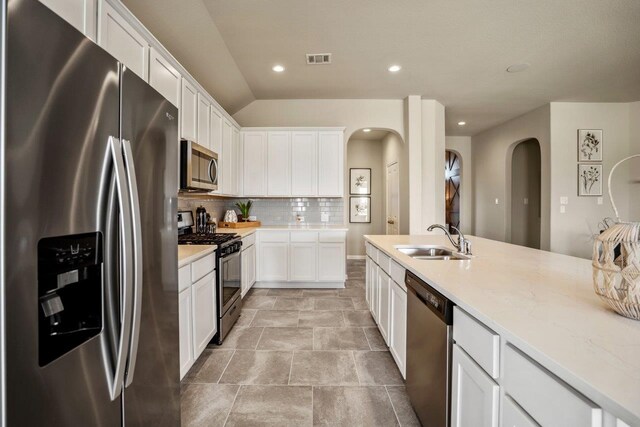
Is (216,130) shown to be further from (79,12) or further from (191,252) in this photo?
(79,12)

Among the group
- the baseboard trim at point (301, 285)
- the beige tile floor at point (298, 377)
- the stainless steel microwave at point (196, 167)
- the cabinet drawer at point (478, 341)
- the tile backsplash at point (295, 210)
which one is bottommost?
the beige tile floor at point (298, 377)

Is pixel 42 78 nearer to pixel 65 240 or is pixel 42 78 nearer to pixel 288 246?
pixel 65 240

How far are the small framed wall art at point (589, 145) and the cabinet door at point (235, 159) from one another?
5522mm

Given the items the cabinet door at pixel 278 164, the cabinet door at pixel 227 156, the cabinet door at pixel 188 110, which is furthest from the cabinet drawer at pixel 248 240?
the cabinet door at pixel 188 110

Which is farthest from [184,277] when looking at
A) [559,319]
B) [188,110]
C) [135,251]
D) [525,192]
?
[525,192]

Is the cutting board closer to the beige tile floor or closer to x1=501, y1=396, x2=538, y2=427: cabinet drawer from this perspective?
the beige tile floor

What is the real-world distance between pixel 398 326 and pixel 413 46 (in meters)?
2.88

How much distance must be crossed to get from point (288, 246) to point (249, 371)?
2.19 meters

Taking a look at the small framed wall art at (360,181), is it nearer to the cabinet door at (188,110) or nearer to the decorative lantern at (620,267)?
the cabinet door at (188,110)

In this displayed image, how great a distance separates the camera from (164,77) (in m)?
2.29

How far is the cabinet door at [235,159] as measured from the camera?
4148 mm

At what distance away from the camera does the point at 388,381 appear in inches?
79.1

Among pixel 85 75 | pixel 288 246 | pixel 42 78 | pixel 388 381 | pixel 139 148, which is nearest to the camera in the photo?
pixel 42 78

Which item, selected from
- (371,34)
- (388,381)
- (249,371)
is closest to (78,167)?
(249,371)
